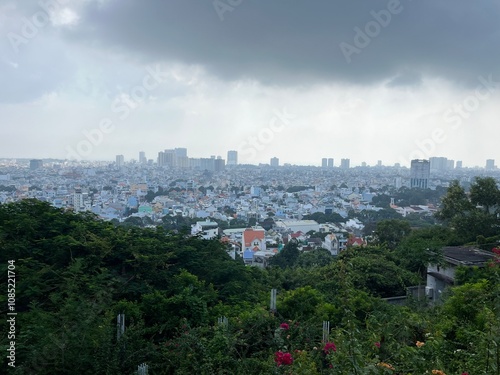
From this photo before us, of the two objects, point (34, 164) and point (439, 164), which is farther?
point (439, 164)

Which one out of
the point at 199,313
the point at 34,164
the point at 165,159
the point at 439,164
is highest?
the point at 439,164

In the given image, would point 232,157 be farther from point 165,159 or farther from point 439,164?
point 439,164

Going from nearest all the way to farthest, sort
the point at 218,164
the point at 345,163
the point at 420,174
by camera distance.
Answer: the point at 420,174 → the point at 218,164 → the point at 345,163

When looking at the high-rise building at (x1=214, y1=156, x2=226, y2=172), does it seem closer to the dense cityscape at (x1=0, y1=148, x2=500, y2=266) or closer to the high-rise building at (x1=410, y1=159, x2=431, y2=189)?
the dense cityscape at (x1=0, y1=148, x2=500, y2=266)

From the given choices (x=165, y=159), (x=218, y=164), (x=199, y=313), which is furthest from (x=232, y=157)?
(x=199, y=313)

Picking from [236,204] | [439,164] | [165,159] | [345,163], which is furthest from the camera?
[345,163]

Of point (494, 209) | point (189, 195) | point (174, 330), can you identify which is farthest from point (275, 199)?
point (174, 330)

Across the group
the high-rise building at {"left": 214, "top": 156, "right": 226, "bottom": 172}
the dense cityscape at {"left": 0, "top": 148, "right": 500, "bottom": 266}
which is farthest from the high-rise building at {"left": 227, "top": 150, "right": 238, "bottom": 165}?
the dense cityscape at {"left": 0, "top": 148, "right": 500, "bottom": 266}
